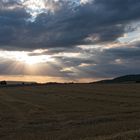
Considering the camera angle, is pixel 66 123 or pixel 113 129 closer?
pixel 113 129

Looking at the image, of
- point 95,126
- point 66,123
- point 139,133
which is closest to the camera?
point 139,133

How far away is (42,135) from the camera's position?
19.5 meters

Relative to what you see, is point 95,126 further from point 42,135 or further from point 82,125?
point 42,135

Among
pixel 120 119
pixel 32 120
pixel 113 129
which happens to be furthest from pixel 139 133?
pixel 32 120

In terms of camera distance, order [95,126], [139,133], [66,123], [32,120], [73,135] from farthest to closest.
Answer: [32,120]
[66,123]
[95,126]
[73,135]
[139,133]

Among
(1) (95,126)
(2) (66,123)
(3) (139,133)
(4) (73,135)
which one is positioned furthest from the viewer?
(2) (66,123)

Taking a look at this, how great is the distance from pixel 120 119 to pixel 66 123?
3424 millimetres

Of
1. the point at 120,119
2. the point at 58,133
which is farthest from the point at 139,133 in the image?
the point at 120,119

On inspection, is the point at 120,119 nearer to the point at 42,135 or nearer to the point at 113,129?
the point at 113,129

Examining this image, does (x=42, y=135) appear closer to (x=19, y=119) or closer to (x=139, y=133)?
(x=139, y=133)

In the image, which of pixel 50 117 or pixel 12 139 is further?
pixel 50 117

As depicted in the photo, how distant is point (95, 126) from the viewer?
2120 centimetres

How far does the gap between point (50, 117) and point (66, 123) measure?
394 centimetres

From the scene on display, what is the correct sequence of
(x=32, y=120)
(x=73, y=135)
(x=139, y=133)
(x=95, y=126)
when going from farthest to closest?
(x=32, y=120) < (x=95, y=126) < (x=73, y=135) < (x=139, y=133)
